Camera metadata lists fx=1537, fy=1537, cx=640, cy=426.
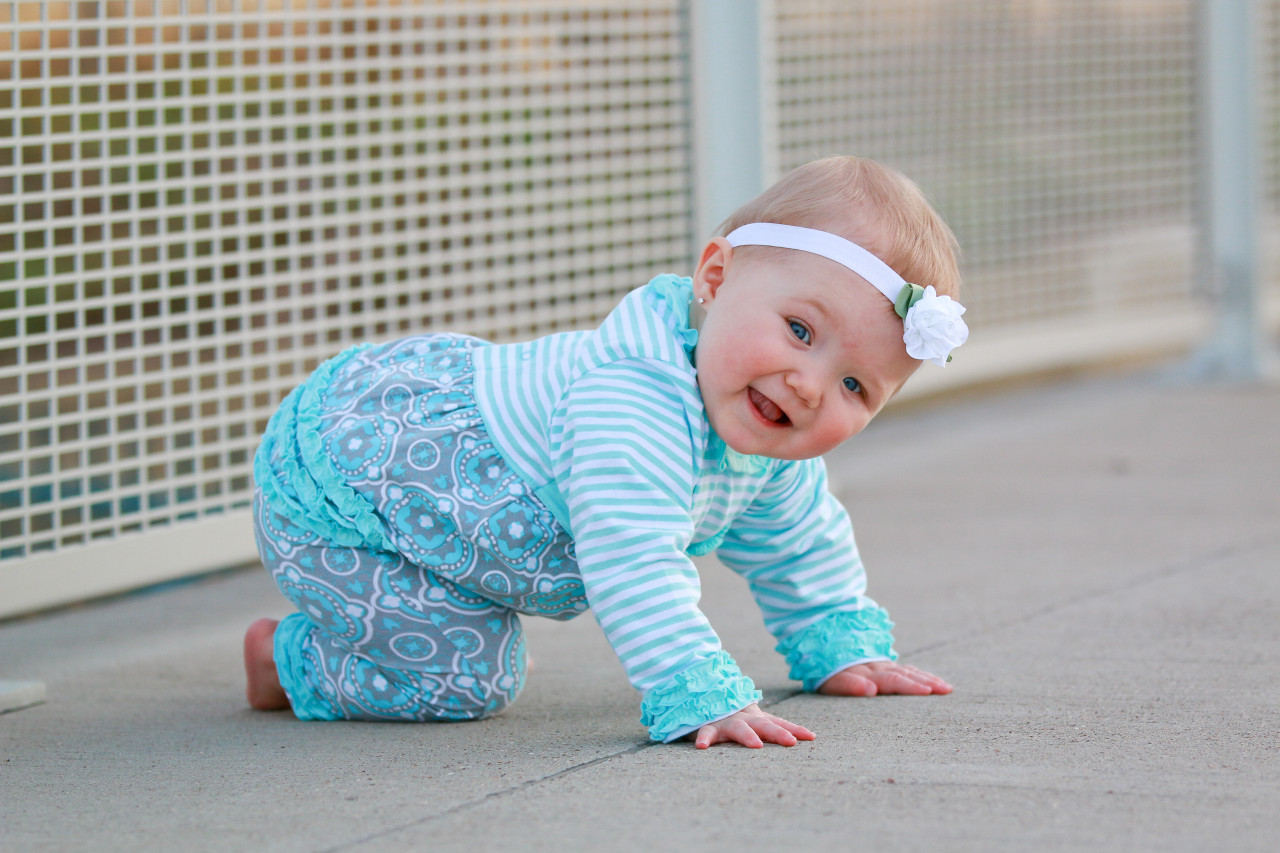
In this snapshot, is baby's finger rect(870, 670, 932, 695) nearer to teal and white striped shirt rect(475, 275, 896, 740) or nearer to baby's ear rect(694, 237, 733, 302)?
teal and white striped shirt rect(475, 275, 896, 740)

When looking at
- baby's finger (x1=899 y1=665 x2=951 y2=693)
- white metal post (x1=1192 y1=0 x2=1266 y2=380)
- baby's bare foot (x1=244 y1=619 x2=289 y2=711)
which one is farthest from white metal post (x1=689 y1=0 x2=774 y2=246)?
white metal post (x1=1192 y1=0 x2=1266 y2=380)

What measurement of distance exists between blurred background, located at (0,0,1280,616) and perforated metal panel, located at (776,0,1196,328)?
0.6 inches

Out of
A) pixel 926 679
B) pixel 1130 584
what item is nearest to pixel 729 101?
pixel 1130 584

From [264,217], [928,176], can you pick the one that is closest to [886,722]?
[264,217]

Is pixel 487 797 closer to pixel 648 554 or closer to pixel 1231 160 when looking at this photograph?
pixel 648 554

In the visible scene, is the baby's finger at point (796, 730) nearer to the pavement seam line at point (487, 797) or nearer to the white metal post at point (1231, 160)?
the pavement seam line at point (487, 797)

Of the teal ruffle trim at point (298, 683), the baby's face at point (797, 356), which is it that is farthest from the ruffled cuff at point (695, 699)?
the teal ruffle trim at point (298, 683)

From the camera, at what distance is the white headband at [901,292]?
193 cm

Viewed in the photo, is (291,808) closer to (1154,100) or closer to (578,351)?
(578,351)

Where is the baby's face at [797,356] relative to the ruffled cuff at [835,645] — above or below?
above

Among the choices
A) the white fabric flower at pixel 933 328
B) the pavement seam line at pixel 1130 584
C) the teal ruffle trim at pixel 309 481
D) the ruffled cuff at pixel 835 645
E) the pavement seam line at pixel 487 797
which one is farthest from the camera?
the pavement seam line at pixel 1130 584

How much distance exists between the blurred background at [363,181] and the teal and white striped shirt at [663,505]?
1.08 meters

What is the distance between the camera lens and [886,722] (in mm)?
2113

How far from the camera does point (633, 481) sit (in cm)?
198
